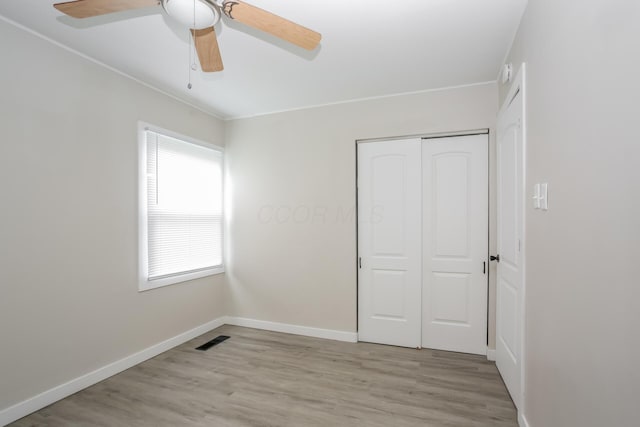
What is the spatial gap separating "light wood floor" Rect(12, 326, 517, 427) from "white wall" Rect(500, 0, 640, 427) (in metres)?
0.72

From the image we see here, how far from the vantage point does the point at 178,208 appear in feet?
11.6

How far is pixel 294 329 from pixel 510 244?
2586mm

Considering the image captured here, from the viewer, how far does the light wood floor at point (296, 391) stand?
2.20 metres

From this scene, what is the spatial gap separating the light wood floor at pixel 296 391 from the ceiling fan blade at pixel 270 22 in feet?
8.07

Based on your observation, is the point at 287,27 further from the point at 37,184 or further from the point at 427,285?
the point at 427,285

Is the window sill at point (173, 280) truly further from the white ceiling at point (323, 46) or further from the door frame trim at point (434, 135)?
the door frame trim at point (434, 135)

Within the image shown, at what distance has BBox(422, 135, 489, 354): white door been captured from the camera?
319cm

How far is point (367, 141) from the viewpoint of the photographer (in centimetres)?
359

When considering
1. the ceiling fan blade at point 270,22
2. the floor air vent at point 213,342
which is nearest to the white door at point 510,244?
the ceiling fan blade at point 270,22

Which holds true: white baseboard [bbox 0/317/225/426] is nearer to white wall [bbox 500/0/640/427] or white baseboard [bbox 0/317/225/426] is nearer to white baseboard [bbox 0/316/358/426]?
white baseboard [bbox 0/316/358/426]

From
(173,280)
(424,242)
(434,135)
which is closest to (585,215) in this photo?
(424,242)


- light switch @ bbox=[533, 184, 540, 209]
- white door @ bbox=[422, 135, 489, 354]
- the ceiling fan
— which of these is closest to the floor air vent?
white door @ bbox=[422, 135, 489, 354]

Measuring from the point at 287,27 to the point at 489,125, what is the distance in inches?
94.0

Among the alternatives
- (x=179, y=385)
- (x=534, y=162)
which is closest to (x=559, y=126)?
(x=534, y=162)
